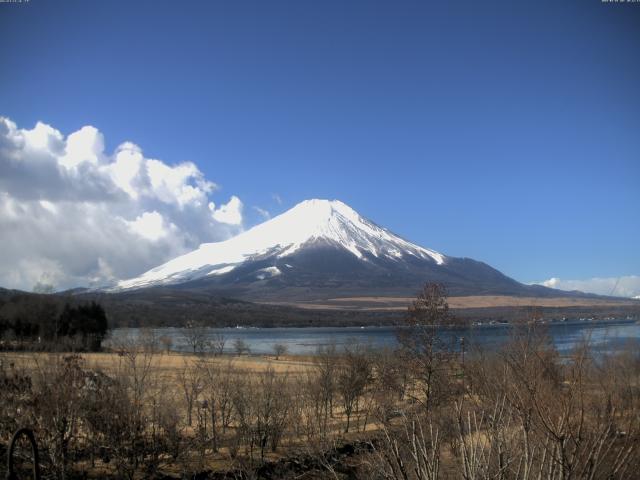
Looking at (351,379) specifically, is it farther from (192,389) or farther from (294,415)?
(192,389)

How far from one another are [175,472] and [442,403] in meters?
10.6

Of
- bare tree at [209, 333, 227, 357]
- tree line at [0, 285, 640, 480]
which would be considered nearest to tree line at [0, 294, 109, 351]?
bare tree at [209, 333, 227, 357]

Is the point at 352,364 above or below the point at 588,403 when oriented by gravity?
below

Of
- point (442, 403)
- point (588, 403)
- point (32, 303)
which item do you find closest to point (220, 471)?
point (442, 403)

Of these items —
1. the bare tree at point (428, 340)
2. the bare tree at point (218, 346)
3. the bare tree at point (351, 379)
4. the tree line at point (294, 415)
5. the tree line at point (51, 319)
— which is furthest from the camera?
the tree line at point (51, 319)

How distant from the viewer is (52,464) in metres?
12.8

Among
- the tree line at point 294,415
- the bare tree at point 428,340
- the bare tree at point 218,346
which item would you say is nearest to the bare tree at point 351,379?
the tree line at point 294,415

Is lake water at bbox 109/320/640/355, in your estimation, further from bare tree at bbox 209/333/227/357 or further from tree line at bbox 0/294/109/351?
bare tree at bbox 209/333/227/357

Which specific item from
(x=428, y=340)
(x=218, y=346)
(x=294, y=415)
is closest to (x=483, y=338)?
(x=218, y=346)

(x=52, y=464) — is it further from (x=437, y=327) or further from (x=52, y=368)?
(x=437, y=327)

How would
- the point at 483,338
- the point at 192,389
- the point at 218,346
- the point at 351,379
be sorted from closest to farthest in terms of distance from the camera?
the point at 192,389 < the point at 351,379 < the point at 218,346 < the point at 483,338

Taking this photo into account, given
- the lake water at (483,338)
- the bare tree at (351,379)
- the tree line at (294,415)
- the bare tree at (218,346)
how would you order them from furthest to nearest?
the bare tree at (218,346) → the bare tree at (351,379) → the lake water at (483,338) → the tree line at (294,415)

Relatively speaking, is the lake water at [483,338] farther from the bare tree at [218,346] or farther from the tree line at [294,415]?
the bare tree at [218,346]

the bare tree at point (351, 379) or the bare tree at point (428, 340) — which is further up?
the bare tree at point (428, 340)
